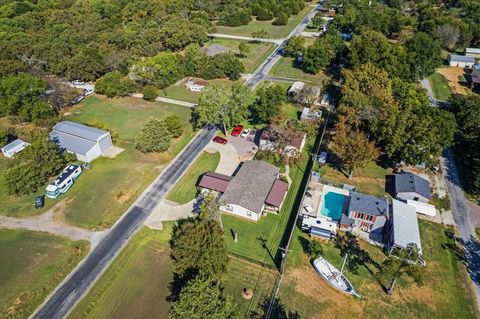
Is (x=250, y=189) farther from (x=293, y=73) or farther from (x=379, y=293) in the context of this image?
(x=293, y=73)

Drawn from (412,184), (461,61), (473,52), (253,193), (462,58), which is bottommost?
(253,193)

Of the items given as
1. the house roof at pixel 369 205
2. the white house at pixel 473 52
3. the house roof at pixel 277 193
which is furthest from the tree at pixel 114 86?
the white house at pixel 473 52

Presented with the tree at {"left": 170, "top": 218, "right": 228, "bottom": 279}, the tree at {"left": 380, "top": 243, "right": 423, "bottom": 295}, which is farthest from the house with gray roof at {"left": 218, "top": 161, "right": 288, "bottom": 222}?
the tree at {"left": 380, "top": 243, "right": 423, "bottom": 295}

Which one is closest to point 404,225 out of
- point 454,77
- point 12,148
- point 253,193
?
point 253,193

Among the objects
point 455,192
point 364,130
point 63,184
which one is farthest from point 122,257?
point 455,192

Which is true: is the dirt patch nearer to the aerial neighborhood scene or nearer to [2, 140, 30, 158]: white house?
the aerial neighborhood scene

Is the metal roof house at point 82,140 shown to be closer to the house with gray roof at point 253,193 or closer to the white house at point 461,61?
the house with gray roof at point 253,193
